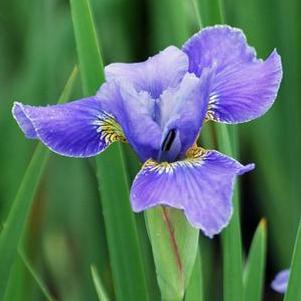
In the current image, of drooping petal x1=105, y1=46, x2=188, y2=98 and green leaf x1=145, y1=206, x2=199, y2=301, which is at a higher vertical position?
drooping petal x1=105, y1=46, x2=188, y2=98

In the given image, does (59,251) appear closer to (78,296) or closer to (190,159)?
(78,296)

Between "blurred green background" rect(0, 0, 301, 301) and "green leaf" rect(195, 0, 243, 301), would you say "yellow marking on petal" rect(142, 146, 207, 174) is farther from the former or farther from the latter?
"blurred green background" rect(0, 0, 301, 301)

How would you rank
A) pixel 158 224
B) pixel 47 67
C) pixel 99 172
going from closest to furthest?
pixel 158 224 < pixel 99 172 < pixel 47 67

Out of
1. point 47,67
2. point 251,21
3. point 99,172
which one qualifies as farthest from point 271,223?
point 99,172

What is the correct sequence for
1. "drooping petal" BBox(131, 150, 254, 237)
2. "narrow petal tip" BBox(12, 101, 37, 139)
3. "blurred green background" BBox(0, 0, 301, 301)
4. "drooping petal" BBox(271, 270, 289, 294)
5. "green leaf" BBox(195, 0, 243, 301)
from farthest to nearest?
1. "blurred green background" BBox(0, 0, 301, 301)
2. "drooping petal" BBox(271, 270, 289, 294)
3. "green leaf" BBox(195, 0, 243, 301)
4. "narrow petal tip" BBox(12, 101, 37, 139)
5. "drooping petal" BBox(131, 150, 254, 237)

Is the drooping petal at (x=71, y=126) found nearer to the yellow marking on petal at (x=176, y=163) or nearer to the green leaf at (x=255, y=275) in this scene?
the yellow marking on petal at (x=176, y=163)

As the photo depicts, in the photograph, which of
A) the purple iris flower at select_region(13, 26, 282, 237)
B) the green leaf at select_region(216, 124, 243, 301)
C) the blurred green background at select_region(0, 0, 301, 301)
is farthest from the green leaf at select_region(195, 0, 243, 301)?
the blurred green background at select_region(0, 0, 301, 301)
